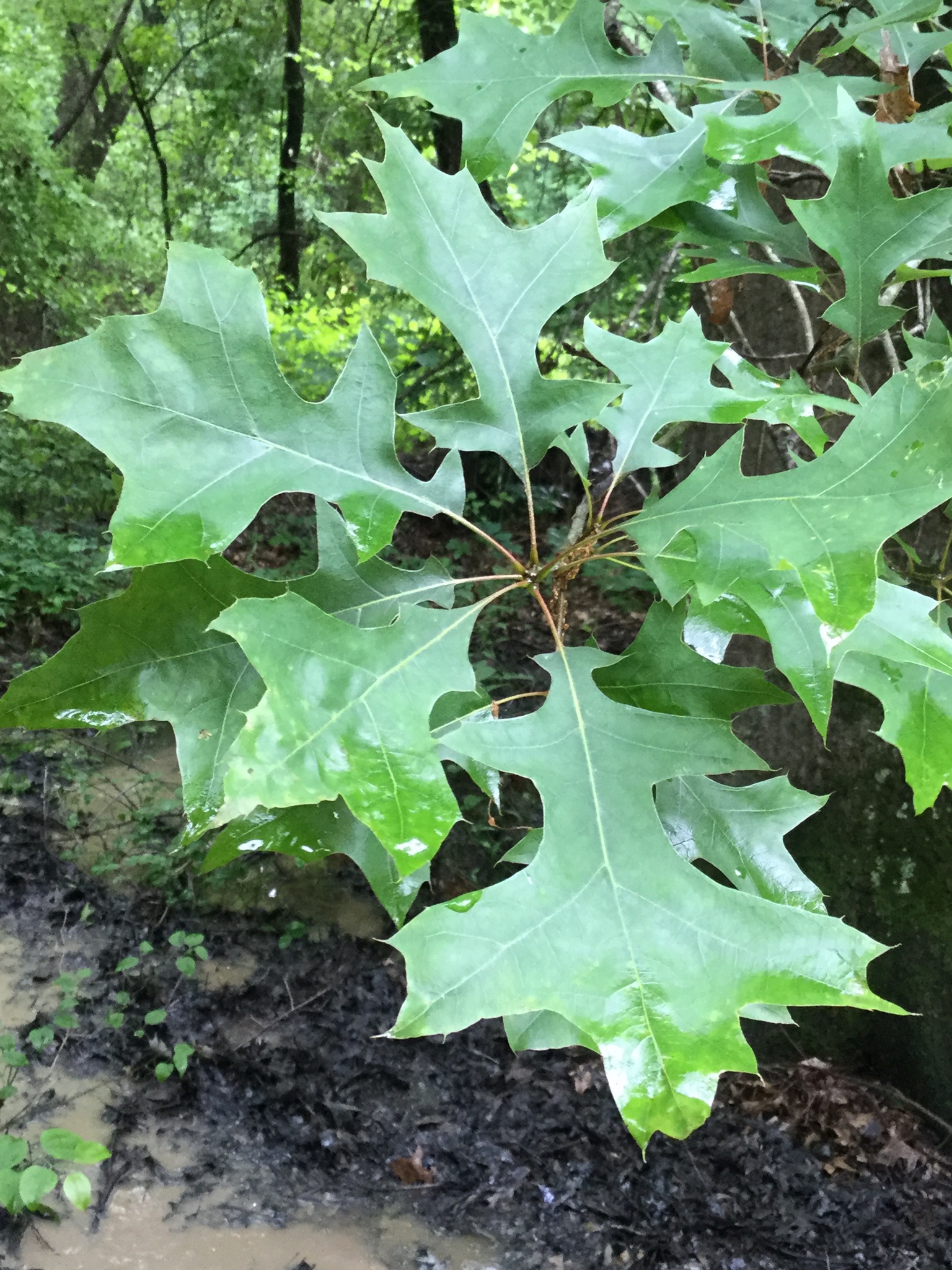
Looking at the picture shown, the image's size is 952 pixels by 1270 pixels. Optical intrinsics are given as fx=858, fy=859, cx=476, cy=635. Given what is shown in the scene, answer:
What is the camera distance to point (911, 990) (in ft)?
7.60

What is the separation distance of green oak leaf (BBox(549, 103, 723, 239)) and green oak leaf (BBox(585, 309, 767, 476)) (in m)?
0.13

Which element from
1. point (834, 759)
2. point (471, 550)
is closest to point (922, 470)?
point (834, 759)

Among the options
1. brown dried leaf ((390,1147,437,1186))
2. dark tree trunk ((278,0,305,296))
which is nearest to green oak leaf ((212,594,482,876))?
brown dried leaf ((390,1147,437,1186))

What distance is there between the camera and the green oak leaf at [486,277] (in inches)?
32.6

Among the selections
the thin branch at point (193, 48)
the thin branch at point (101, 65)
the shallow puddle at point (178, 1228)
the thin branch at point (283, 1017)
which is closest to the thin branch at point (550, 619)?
the shallow puddle at point (178, 1228)

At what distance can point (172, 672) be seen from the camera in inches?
34.4

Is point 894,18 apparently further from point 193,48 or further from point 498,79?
point 193,48

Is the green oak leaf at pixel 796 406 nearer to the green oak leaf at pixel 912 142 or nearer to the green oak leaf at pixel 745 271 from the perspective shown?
the green oak leaf at pixel 745 271

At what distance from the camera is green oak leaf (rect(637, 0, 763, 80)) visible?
3.94ft

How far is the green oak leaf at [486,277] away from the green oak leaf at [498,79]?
33 cm

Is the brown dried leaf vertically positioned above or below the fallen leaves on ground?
below

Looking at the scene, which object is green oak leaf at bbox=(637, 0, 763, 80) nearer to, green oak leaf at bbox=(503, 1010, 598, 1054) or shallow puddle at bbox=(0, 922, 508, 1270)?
green oak leaf at bbox=(503, 1010, 598, 1054)

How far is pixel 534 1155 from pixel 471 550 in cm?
343

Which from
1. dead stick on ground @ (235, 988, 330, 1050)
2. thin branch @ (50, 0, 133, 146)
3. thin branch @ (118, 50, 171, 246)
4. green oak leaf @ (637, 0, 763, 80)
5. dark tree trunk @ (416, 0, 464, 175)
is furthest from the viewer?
thin branch @ (118, 50, 171, 246)
